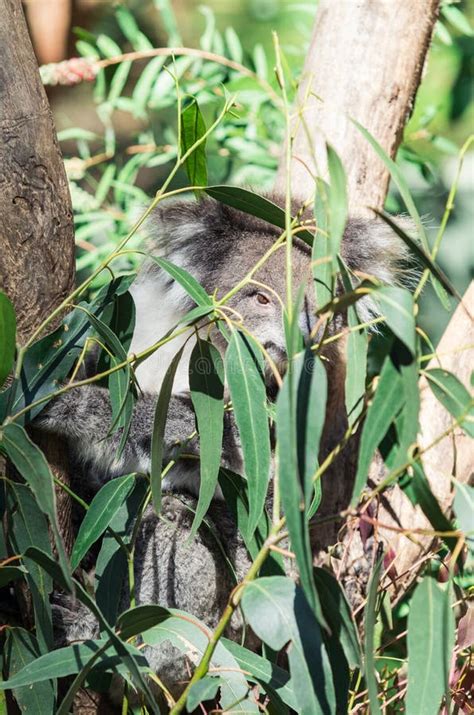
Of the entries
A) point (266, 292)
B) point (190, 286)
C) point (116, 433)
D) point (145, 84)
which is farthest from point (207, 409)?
point (145, 84)

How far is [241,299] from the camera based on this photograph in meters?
2.46

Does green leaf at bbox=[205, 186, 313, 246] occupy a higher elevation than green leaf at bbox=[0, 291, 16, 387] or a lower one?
higher

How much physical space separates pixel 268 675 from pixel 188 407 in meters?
1.17

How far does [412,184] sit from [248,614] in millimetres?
3215

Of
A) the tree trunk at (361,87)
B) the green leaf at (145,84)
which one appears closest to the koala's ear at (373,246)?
the tree trunk at (361,87)

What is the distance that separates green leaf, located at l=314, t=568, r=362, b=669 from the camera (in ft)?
3.62

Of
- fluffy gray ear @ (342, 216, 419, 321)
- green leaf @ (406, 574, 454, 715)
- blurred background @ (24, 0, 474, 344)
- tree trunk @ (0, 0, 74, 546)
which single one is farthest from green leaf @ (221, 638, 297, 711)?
blurred background @ (24, 0, 474, 344)

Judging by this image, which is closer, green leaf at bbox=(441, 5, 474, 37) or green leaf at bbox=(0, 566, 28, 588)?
green leaf at bbox=(0, 566, 28, 588)

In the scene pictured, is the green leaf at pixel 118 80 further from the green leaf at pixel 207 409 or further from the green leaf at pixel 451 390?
the green leaf at pixel 451 390

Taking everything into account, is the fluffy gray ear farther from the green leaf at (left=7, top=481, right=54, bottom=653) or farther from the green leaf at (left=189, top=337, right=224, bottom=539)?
the green leaf at (left=7, top=481, right=54, bottom=653)

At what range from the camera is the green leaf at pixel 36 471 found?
984 mm

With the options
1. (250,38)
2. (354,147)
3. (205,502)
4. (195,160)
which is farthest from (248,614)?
(250,38)

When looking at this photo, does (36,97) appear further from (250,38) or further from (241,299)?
(250,38)

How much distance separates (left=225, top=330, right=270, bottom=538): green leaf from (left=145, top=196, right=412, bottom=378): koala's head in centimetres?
116
